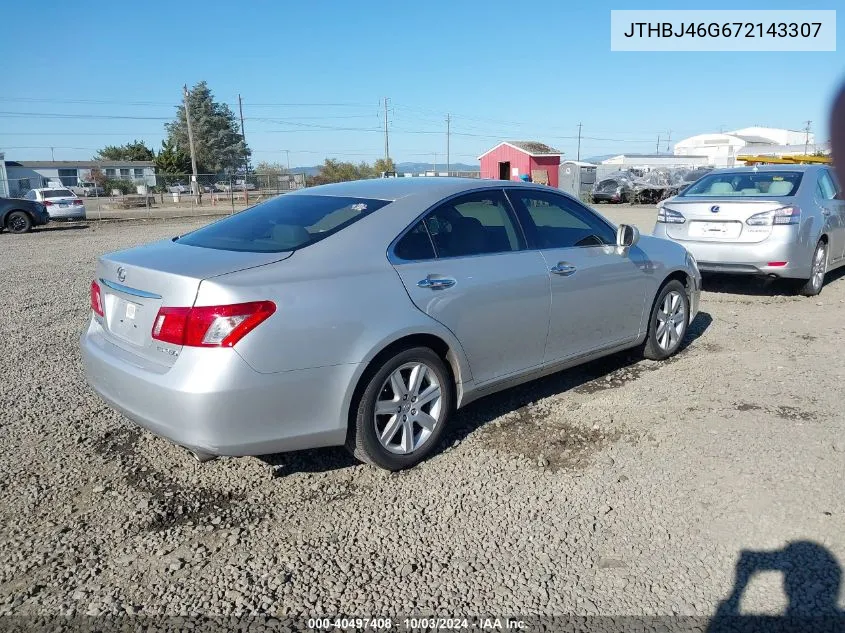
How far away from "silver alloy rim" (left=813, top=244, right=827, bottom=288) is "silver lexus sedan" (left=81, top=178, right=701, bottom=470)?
4.55 metres

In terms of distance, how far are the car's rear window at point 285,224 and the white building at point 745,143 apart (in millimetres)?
78741

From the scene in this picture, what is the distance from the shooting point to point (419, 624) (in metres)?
2.46

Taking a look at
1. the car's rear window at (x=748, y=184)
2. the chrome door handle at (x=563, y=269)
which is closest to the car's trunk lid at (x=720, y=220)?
the car's rear window at (x=748, y=184)

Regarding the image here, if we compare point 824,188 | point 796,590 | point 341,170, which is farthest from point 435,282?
point 341,170

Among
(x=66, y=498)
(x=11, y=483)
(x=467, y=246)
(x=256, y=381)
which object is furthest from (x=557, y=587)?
(x=11, y=483)

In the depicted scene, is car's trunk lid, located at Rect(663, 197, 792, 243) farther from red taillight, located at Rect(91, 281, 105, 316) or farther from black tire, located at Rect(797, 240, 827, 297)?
red taillight, located at Rect(91, 281, 105, 316)

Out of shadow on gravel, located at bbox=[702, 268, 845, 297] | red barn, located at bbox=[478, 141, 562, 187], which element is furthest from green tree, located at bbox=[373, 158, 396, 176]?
shadow on gravel, located at bbox=[702, 268, 845, 297]

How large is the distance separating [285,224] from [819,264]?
277 inches

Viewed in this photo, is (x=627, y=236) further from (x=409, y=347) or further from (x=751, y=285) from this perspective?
(x=751, y=285)

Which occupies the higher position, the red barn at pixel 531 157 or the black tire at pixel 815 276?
the red barn at pixel 531 157

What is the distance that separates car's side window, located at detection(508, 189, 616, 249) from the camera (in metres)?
4.40

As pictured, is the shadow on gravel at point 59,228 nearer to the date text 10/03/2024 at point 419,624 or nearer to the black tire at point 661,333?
the black tire at point 661,333

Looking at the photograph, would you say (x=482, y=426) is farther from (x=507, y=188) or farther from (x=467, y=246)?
(x=507, y=188)

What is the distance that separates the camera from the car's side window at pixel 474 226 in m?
3.84
